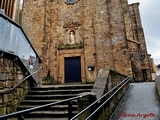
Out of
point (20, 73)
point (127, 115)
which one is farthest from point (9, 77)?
point (127, 115)

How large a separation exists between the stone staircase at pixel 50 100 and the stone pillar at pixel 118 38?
266 inches

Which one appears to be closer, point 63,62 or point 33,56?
point 33,56

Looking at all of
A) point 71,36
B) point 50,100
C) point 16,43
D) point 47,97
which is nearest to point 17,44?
point 16,43

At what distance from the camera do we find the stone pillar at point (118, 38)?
36.9ft

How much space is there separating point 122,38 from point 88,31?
3.04 meters

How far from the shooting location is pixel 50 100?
4.57m

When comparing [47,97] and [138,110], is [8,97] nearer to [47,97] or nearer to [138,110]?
[47,97]

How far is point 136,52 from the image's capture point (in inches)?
517

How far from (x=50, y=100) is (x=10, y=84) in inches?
52.4

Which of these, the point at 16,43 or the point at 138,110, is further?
the point at 16,43

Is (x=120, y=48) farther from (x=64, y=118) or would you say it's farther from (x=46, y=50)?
(x=64, y=118)

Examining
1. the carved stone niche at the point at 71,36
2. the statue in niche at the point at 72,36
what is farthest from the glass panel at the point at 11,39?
the statue in niche at the point at 72,36

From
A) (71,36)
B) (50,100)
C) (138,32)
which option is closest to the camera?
(50,100)

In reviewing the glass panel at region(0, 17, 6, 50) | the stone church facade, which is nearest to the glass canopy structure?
the glass panel at region(0, 17, 6, 50)
